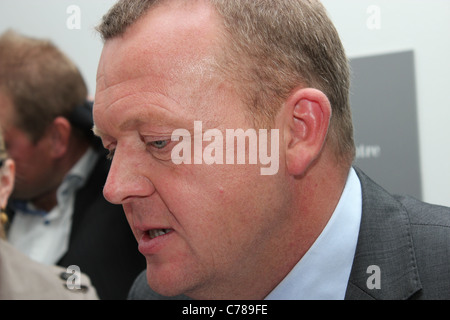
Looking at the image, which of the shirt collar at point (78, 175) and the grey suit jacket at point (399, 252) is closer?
the grey suit jacket at point (399, 252)

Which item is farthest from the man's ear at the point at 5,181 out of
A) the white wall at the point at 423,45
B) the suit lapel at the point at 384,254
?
the suit lapel at the point at 384,254

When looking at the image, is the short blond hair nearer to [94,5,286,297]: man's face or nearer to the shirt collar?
[94,5,286,297]: man's face

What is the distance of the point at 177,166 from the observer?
3.21 ft

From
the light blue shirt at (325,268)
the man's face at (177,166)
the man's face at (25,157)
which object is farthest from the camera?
the man's face at (25,157)

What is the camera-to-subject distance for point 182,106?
96cm

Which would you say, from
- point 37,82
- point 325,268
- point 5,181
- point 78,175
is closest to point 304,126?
point 325,268

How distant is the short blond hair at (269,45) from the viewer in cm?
99

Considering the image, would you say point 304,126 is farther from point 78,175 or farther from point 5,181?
point 78,175

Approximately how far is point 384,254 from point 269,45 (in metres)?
0.48

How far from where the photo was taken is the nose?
97 centimetres

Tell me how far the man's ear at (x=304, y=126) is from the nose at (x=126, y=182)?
281mm

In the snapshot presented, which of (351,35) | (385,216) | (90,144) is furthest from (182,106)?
(90,144)

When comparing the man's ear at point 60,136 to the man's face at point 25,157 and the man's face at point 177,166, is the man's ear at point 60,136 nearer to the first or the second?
the man's face at point 25,157

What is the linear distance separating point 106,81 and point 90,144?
110cm
